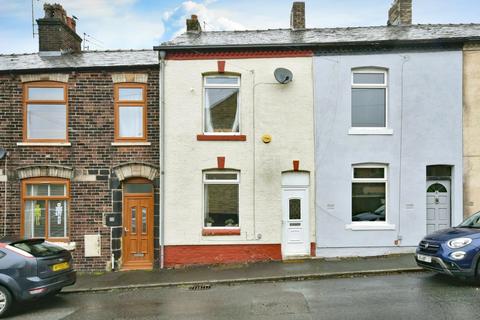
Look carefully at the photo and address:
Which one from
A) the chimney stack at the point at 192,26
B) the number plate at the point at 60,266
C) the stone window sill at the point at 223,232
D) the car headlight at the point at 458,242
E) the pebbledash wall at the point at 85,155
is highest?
the chimney stack at the point at 192,26

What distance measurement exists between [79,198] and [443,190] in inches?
440

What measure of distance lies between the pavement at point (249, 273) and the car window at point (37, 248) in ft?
6.01

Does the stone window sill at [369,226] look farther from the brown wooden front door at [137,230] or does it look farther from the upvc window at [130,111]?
the upvc window at [130,111]

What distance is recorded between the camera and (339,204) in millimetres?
12492

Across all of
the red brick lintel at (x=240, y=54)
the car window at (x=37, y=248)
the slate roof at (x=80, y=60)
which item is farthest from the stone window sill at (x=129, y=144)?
the car window at (x=37, y=248)

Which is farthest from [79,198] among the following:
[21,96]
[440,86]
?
[440,86]

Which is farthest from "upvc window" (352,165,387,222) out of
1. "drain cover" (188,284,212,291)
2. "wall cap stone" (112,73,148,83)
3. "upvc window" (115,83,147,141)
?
"wall cap stone" (112,73,148,83)

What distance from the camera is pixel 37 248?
8914mm

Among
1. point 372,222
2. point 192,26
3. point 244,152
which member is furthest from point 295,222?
point 192,26

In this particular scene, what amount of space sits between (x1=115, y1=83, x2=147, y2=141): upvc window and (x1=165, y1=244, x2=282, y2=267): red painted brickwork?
369cm

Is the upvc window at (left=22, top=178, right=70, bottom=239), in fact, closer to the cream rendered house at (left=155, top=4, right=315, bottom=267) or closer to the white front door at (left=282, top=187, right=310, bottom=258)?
the cream rendered house at (left=155, top=4, right=315, bottom=267)

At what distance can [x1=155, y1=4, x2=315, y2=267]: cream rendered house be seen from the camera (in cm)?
1248

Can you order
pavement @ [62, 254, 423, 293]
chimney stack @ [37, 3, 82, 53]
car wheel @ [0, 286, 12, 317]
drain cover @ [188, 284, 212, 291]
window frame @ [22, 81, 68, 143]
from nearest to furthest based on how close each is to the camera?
car wheel @ [0, 286, 12, 317] < drain cover @ [188, 284, 212, 291] < pavement @ [62, 254, 423, 293] < window frame @ [22, 81, 68, 143] < chimney stack @ [37, 3, 82, 53]

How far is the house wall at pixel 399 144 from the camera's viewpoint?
489 inches
